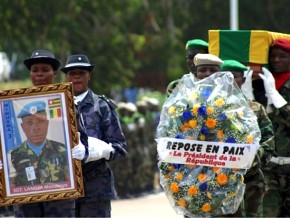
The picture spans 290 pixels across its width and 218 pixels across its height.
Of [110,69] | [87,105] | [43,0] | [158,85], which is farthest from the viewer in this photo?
[158,85]

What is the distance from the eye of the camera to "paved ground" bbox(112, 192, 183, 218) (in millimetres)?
12411

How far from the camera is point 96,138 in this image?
7281mm

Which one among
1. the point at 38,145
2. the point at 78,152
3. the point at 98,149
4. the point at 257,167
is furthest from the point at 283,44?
the point at 38,145

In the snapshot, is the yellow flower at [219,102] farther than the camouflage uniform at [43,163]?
Yes

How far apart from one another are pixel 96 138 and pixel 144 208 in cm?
636

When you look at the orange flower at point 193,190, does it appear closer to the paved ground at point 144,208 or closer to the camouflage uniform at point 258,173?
the camouflage uniform at point 258,173

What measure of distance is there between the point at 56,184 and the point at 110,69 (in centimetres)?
1855

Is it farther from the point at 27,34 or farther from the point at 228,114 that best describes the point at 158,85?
the point at 228,114

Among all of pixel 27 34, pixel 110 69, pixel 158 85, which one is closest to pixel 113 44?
pixel 110 69

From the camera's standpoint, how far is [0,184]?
675cm

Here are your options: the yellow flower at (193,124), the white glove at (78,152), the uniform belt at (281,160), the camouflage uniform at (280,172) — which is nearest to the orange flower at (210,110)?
the yellow flower at (193,124)

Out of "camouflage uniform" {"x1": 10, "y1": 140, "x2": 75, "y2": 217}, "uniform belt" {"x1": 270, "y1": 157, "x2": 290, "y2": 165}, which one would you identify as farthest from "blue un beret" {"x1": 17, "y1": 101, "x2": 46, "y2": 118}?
"uniform belt" {"x1": 270, "y1": 157, "x2": 290, "y2": 165}

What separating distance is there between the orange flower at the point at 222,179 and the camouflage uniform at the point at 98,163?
883mm

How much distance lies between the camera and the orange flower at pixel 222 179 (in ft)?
22.4
